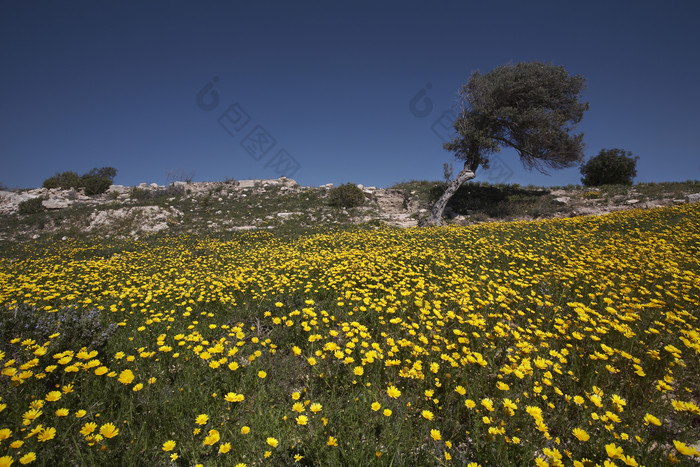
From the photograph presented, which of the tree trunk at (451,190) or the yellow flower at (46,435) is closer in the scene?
the yellow flower at (46,435)

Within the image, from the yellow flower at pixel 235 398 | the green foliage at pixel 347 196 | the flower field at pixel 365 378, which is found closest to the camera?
the flower field at pixel 365 378

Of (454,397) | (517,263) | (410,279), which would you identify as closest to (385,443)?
(454,397)

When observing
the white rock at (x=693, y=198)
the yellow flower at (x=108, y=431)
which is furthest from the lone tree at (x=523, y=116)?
the yellow flower at (x=108, y=431)

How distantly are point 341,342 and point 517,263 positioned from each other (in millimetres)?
5684

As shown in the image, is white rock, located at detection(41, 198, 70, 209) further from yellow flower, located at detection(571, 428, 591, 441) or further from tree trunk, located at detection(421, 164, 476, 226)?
yellow flower, located at detection(571, 428, 591, 441)

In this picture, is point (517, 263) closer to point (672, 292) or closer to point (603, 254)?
point (603, 254)

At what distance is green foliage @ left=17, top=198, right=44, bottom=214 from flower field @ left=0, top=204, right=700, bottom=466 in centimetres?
2617

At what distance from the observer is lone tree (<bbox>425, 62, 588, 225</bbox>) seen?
18.1m

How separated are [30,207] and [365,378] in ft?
110

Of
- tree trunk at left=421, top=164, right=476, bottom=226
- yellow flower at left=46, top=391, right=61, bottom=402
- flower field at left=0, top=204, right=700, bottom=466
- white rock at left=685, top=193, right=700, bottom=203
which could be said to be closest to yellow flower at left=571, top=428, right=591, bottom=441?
flower field at left=0, top=204, right=700, bottom=466

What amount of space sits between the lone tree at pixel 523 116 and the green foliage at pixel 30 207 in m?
31.6

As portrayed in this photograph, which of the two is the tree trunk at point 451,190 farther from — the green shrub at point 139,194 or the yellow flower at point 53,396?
the green shrub at point 139,194

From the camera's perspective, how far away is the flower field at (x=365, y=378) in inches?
88.6

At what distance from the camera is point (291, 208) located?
2314 cm
